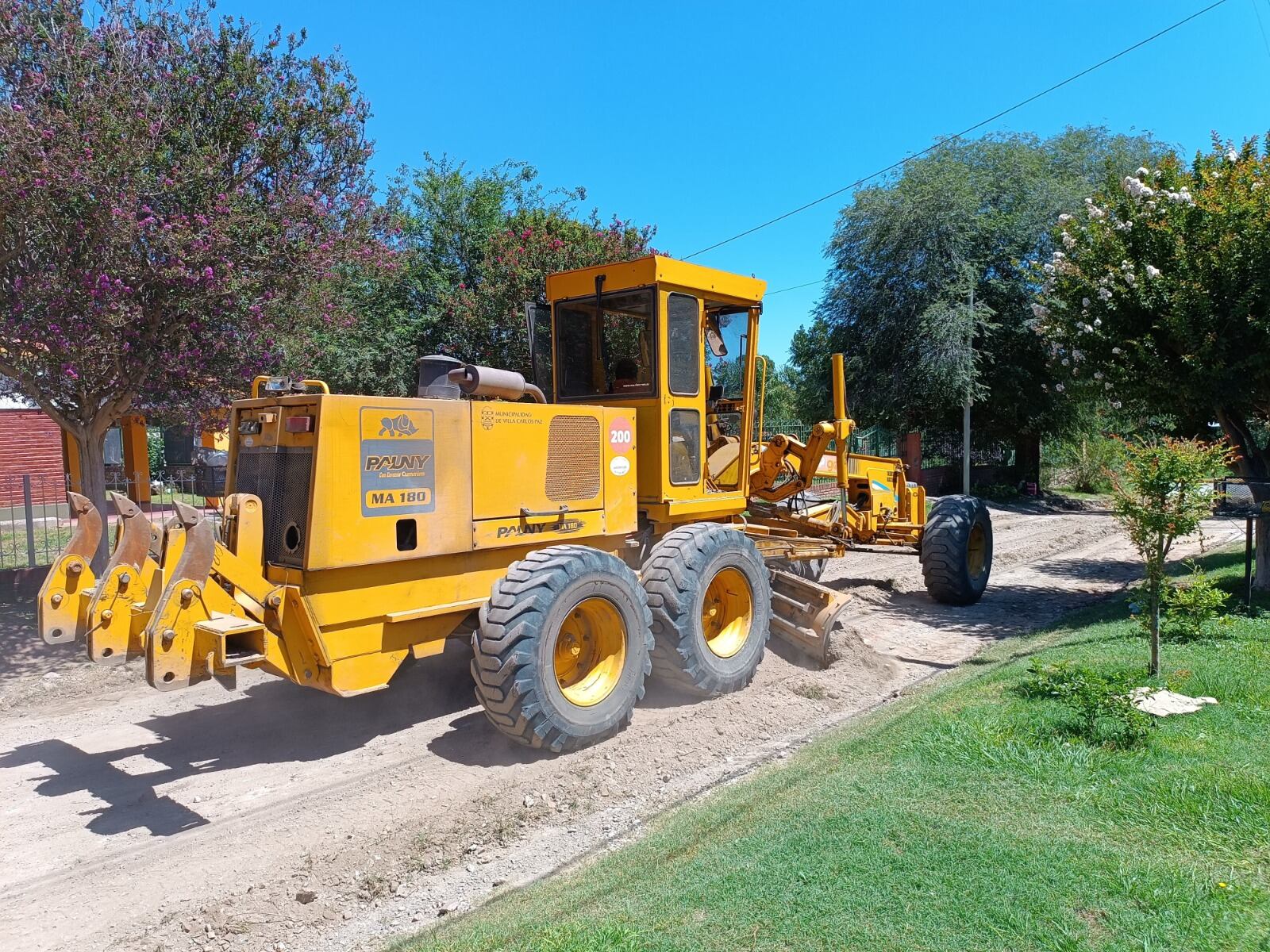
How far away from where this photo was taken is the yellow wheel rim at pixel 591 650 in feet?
19.6

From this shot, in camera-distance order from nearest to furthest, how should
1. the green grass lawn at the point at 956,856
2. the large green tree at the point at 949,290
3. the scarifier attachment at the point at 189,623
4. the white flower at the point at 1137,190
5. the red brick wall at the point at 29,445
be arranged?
the green grass lawn at the point at 956,856
the scarifier attachment at the point at 189,623
the white flower at the point at 1137,190
the red brick wall at the point at 29,445
the large green tree at the point at 949,290

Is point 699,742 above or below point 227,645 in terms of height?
below

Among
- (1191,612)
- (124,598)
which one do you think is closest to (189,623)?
(124,598)

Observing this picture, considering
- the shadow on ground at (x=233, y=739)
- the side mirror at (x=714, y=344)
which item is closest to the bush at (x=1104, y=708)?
the side mirror at (x=714, y=344)

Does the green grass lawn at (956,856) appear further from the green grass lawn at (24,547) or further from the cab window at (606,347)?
the green grass lawn at (24,547)

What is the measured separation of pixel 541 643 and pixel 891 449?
78.5ft

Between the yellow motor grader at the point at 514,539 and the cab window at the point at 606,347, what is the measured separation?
0.02m

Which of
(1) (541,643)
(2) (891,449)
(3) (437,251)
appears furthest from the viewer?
(2) (891,449)

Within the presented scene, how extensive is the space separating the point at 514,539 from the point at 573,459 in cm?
74

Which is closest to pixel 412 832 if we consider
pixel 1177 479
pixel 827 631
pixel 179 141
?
pixel 827 631

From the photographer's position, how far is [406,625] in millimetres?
5582

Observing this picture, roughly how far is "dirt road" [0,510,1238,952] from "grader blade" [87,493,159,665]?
951 millimetres

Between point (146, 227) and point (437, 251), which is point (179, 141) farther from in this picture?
point (437, 251)

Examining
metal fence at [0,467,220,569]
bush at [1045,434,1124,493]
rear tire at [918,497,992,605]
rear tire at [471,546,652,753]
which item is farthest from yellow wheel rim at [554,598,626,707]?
bush at [1045,434,1124,493]
